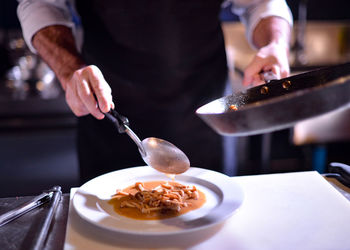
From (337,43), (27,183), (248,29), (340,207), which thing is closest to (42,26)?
(248,29)

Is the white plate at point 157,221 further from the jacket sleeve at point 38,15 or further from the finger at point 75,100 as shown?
the jacket sleeve at point 38,15

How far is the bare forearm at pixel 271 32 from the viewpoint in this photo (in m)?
1.38

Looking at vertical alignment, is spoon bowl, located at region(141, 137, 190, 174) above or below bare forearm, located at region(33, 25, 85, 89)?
below

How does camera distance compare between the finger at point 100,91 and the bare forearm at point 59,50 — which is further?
the bare forearm at point 59,50

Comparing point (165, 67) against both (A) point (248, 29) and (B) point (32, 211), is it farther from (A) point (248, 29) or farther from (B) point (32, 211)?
(B) point (32, 211)

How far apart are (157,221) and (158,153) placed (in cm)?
25

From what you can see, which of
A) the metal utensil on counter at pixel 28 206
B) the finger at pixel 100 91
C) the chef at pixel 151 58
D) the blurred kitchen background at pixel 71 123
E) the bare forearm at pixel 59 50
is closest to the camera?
the metal utensil on counter at pixel 28 206

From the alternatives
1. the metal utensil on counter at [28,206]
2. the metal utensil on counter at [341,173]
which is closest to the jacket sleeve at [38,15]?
the metal utensil on counter at [28,206]

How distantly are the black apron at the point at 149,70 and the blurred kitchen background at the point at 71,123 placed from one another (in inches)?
11.2

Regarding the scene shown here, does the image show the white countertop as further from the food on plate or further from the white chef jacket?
the white chef jacket

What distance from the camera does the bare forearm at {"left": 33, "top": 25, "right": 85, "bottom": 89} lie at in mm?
1281

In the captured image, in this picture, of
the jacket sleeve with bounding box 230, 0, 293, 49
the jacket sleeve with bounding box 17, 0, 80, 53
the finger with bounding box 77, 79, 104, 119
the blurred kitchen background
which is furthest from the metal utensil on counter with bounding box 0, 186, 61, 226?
the jacket sleeve with bounding box 230, 0, 293, 49

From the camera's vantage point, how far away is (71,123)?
2338 mm

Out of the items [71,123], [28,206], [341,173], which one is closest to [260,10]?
[341,173]
